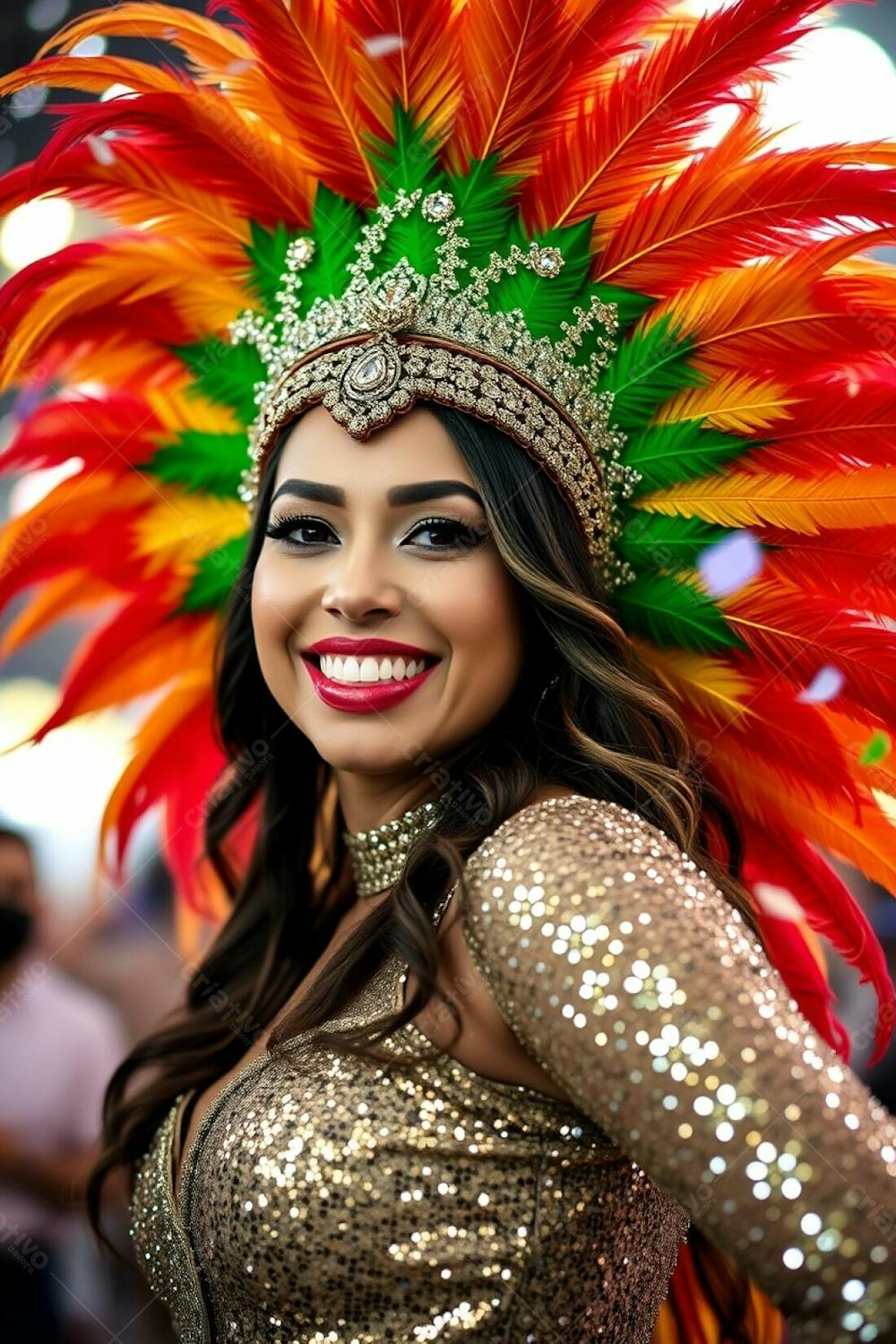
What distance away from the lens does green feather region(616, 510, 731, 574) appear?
1978 millimetres

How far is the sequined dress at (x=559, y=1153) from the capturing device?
1.24 metres

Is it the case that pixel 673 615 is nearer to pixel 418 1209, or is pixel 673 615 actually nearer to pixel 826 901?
pixel 826 901

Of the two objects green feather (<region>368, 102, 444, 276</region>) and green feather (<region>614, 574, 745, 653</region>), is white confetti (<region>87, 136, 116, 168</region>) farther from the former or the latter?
green feather (<region>614, 574, 745, 653</region>)

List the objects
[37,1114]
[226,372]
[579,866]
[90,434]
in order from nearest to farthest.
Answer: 1. [579,866]
2. [226,372]
3. [90,434]
4. [37,1114]

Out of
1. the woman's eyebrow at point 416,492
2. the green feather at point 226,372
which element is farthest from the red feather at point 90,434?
the woman's eyebrow at point 416,492

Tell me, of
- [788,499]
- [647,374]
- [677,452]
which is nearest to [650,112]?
[647,374]

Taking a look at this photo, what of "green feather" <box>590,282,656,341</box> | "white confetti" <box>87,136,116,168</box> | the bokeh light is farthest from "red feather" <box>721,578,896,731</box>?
the bokeh light

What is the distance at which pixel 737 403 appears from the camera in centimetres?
193

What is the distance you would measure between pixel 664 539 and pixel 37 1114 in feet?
7.56

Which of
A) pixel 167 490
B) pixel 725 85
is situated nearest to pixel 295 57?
pixel 725 85

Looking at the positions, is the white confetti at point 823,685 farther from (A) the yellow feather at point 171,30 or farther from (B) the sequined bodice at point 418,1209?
(A) the yellow feather at point 171,30

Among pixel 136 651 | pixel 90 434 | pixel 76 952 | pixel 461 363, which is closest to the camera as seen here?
pixel 461 363

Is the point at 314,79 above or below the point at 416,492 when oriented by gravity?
above

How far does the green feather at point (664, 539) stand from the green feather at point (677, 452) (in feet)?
0.17
